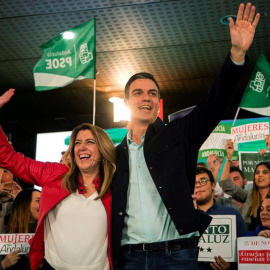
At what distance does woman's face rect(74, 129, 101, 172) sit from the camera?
2684mm

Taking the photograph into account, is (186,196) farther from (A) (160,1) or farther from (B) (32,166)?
(A) (160,1)

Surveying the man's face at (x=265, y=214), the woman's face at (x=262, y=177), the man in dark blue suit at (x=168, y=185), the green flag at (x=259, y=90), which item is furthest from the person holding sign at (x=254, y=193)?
the man in dark blue suit at (x=168, y=185)

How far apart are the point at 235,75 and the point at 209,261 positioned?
2.01m

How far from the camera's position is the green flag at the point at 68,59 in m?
4.96

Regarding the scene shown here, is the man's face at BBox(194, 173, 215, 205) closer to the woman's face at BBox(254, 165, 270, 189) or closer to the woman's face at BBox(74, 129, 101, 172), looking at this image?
the woman's face at BBox(254, 165, 270, 189)

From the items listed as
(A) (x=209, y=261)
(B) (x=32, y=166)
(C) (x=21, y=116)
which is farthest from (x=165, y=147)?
(C) (x=21, y=116)

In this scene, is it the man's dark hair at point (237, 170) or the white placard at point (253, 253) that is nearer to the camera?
the white placard at point (253, 253)

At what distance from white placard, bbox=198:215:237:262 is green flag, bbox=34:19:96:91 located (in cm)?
182

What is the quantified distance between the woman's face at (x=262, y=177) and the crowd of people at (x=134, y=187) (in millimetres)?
2310

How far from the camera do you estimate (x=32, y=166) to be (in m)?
2.64

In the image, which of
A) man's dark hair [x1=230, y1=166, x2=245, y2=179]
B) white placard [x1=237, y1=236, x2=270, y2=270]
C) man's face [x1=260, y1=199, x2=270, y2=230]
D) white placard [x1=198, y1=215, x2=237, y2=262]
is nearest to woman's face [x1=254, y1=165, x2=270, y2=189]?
man's face [x1=260, y1=199, x2=270, y2=230]

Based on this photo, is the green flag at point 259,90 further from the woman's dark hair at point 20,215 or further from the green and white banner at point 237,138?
the woman's dark hair at point 20,215

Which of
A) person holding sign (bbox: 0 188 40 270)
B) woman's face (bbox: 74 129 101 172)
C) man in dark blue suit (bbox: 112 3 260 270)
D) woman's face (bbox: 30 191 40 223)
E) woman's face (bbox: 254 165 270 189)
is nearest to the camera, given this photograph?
man in dark blue suit (bbox: 112 3 260 270)

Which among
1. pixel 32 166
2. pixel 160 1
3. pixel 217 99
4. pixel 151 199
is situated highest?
pixel 160 1
